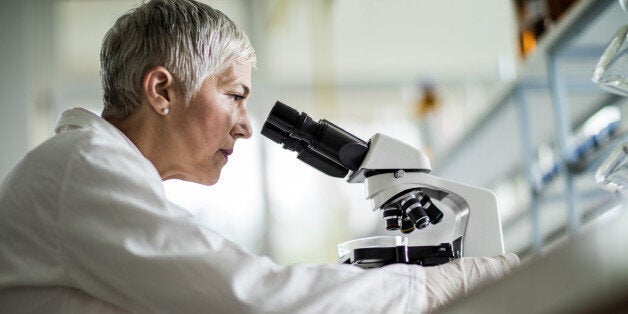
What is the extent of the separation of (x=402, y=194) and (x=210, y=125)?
1.34 feet

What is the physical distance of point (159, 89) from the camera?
149 centimetres

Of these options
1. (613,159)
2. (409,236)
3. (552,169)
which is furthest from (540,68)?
(613,159)

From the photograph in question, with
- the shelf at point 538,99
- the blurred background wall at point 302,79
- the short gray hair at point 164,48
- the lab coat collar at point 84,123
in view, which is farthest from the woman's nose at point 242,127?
the blurred background wall at point 302,79

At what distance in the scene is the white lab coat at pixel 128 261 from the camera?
1077mm

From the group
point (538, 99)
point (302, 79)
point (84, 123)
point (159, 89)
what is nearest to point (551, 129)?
point (538, 99)

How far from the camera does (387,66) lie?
5375mm

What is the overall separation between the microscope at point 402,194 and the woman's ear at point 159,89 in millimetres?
210

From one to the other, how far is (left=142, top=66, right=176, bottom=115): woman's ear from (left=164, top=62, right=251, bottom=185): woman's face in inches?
0.8

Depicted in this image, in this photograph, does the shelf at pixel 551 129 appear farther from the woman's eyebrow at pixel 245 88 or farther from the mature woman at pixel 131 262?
the mature woman at pixel 131 262

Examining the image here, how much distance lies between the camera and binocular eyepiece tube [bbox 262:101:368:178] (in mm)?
1382

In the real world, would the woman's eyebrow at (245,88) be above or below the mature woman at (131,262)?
above

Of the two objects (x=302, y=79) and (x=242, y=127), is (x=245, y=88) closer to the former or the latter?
(x=242, y=127)

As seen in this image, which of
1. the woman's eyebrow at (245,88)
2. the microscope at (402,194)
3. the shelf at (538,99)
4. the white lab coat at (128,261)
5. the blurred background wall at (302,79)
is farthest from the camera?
the blurred background wall at (302,79)

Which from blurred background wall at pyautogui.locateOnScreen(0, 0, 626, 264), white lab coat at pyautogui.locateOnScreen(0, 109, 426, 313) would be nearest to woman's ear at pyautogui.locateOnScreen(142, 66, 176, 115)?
white lab coat at pyautogui.locateOnScreen(0, 109, 426, 313)
